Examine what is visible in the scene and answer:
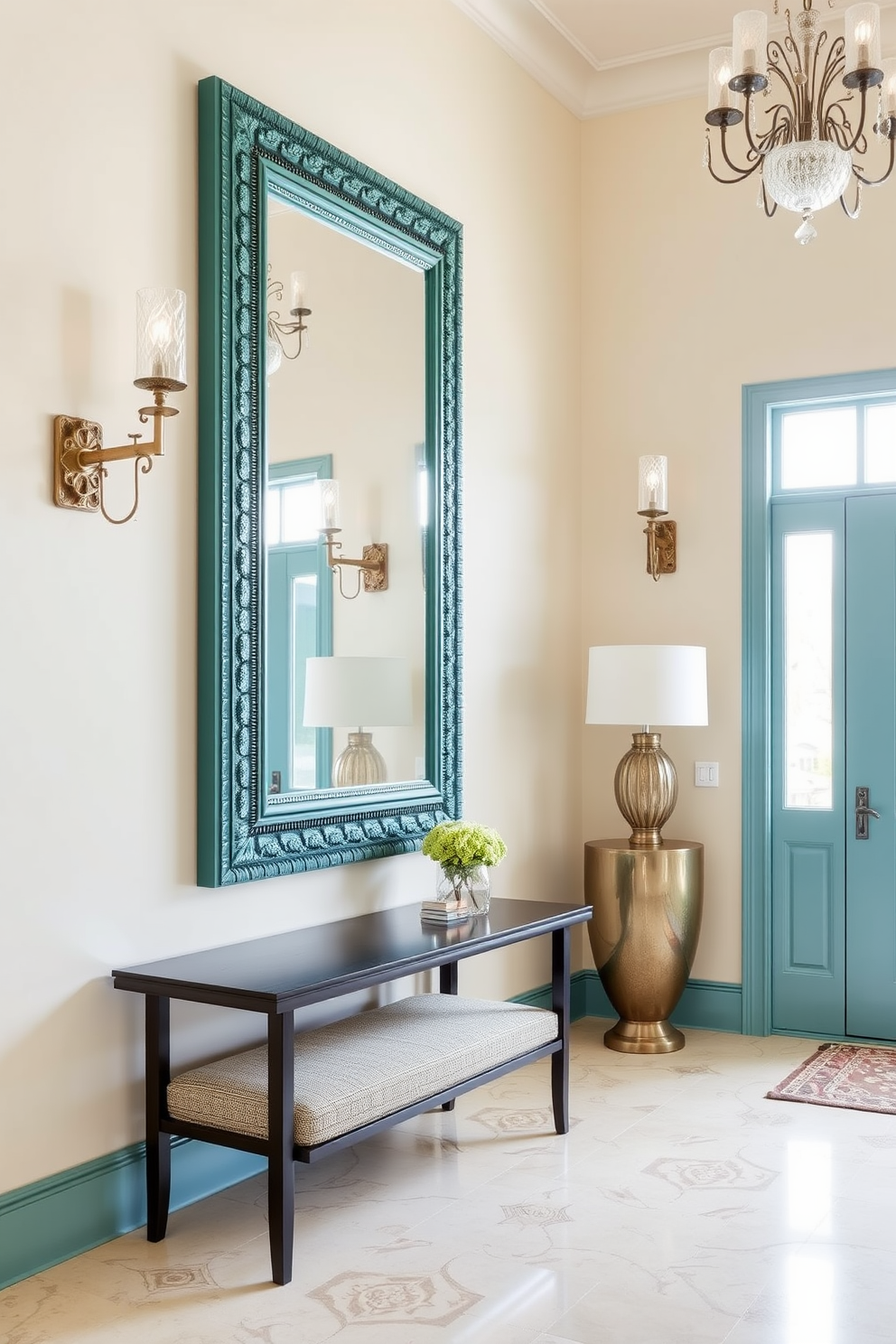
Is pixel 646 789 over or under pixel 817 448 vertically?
under

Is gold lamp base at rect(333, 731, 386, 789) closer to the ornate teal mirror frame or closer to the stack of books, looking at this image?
the ornate teal mirror frame

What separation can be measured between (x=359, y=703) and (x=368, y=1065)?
1.14 metres

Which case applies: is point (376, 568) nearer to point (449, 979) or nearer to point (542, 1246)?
point (449, 979)

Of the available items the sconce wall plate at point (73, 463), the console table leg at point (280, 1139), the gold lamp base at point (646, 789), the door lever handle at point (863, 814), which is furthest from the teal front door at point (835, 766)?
the sconce wall plate at point (73, 463)

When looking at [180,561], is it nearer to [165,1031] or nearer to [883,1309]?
[165,1031]

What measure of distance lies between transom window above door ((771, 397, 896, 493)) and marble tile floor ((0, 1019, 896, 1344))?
2.32 meters

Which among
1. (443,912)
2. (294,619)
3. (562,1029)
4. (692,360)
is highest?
(692,360)

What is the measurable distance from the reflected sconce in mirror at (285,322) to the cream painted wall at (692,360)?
202 cm

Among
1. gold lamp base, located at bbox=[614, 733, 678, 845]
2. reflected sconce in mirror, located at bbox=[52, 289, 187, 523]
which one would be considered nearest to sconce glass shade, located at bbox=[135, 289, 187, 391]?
reflected sconce in mirror, located at bbox=[52, 289, 187, 523]

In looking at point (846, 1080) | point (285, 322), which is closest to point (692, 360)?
point (285, 322)

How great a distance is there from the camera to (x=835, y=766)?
480 centimetres

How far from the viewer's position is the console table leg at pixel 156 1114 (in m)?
2.93

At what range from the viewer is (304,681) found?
352 cm

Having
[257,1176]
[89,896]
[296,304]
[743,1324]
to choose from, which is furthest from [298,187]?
[743,1324]
